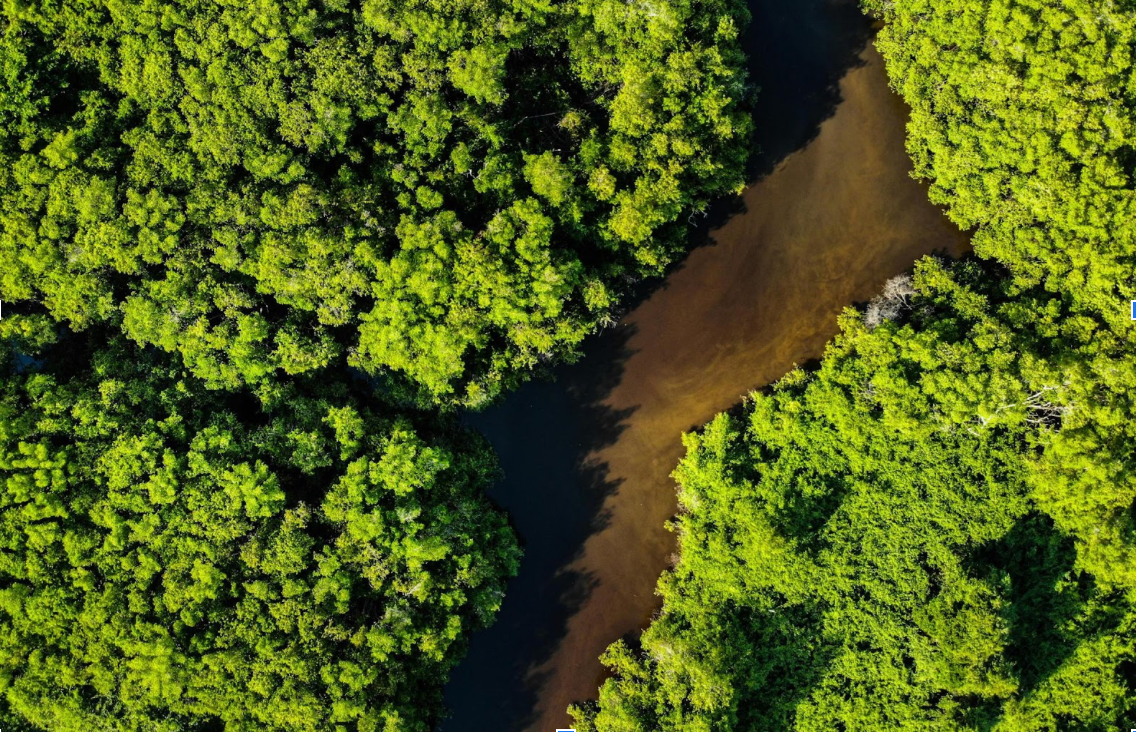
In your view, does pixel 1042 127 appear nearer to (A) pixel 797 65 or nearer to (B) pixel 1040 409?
(A) pixel 797 65

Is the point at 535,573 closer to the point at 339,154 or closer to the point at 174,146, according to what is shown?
the point at 339,154

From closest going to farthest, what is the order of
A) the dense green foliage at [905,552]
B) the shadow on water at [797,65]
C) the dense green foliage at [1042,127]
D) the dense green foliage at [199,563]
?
the dense green foliage at [199,563] → the dense green foliage at [1042,127] → the dense green foliage at [905,552] → the shadow on water at [797,65]

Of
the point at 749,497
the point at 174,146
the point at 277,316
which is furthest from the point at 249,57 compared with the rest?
the point at 749,497

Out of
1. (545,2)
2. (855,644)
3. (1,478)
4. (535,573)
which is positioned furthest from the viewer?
(535,573)

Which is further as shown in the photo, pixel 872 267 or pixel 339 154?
pixel 872 267

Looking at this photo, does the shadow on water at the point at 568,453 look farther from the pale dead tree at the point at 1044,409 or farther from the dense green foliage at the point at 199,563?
the pale dead tree at the point at 1044,409

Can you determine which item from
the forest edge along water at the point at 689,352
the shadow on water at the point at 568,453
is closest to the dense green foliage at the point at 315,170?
the shadow on water at the point at 568,453
